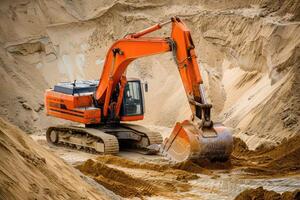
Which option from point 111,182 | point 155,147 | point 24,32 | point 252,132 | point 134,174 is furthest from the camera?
point 24,32

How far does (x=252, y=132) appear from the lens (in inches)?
652

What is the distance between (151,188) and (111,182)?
775 millimetres

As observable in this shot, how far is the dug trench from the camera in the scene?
10.9 m

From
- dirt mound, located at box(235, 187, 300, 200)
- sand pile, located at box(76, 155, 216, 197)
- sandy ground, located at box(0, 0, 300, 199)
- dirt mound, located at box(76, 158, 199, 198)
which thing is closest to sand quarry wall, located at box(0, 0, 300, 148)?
sandy ground, located at box(0, 0, 300, 199)

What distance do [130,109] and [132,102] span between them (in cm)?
18

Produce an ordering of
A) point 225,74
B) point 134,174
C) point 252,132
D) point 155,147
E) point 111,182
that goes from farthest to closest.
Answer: point 225,74
point 252,132
point 155,147
point 134,174
point 111,182

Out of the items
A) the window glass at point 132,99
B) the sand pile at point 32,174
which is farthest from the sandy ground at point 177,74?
the window glass at point 132,99

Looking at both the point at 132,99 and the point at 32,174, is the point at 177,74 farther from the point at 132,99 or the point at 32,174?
the point at 32,174

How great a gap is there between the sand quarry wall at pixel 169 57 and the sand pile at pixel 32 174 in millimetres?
8797

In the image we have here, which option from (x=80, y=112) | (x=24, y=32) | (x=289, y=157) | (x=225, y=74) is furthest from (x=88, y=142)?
(x=24, y=32)

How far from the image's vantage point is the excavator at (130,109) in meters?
13.1

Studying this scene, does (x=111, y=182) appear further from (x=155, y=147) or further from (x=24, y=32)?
(x=24, y=32)

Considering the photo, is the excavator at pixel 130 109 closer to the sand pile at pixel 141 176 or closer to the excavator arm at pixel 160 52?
the excavator arm at pixel 160 52

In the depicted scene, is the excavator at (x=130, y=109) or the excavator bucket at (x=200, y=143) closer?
the excavator bucket at (x=200, y=143)
